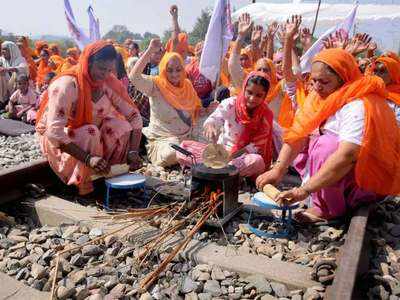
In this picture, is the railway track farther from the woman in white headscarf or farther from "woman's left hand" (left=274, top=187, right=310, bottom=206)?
the woman in white headscarf

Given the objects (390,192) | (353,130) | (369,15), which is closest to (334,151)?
(353,130)

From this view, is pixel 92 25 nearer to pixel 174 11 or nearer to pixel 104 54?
pixel 174 11

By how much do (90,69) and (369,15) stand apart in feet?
53.2

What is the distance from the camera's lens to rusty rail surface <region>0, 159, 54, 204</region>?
3.90 metres

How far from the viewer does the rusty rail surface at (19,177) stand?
12.8 ft

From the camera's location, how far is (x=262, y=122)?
4.93 m

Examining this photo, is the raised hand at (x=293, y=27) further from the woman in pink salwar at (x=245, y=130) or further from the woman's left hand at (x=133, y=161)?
the woman's left hand at (x=133, y=161)

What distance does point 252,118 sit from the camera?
482cm

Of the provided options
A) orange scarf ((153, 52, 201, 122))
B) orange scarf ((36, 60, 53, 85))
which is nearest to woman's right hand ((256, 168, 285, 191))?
orange scarf ((153, 52, 201, 122))

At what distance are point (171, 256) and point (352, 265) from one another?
119cm

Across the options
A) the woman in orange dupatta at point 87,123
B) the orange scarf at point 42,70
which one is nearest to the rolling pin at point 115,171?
the woman in orange dupatta at point 87,123

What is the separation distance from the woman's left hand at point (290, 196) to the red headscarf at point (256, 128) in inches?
67.1

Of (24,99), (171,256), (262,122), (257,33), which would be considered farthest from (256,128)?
(24,99)

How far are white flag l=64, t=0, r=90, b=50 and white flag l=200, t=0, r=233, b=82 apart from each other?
2.80m
